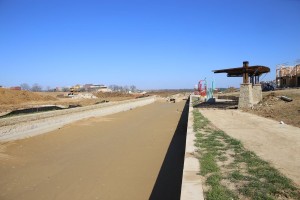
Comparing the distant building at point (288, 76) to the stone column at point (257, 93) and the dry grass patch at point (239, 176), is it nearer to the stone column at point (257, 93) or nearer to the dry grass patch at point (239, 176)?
the stone column at point (257, 93)

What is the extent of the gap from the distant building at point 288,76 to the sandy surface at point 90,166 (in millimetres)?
27314

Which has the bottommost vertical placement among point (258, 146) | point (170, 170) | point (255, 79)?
point (170, 170)

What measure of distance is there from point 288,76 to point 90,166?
1432 inches

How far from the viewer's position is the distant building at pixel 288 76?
122ft

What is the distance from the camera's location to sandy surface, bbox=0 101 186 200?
6965mm

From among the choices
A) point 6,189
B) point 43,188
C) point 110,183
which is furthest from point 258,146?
point 6,189

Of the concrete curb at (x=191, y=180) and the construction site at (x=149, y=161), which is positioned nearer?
the concrete curb at (x=191, y=180)

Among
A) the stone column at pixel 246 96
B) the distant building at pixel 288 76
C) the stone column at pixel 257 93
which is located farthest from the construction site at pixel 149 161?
the distant building at pixel 288 76

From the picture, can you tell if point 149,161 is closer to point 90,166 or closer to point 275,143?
point 90,166

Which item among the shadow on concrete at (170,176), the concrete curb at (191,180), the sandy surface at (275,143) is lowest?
the shadow on concrete at (170,176)

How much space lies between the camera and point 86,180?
7.74m

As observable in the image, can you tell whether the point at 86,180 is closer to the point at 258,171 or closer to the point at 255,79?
the point at 258,171

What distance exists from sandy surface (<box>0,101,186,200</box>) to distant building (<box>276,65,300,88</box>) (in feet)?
89.6

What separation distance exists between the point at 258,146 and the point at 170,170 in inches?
93.9
